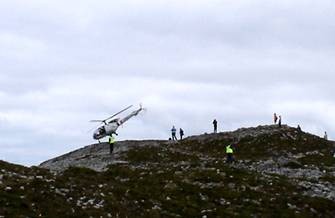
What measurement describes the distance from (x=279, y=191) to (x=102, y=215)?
50.4 feet

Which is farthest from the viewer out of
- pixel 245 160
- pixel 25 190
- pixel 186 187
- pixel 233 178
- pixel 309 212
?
pixel 245 160

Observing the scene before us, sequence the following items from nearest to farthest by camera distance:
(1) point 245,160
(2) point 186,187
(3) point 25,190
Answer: (3) point 25,190 < (2) point 186,187 < (1) point 245,160

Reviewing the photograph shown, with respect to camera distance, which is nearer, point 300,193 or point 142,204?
point 142,204

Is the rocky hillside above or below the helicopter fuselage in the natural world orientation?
below

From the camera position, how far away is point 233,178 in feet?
153

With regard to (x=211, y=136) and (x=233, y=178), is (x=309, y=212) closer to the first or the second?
(x=233, y=178)

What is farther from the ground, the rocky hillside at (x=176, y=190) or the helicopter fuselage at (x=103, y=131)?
the helicopter fuselage at (x=103, y=131)

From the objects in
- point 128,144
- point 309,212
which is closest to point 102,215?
point 309,212

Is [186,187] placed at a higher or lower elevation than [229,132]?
lower

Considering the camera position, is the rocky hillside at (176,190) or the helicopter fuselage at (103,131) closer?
the rocky hillside at (176,190)

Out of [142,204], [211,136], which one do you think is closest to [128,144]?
[211,136]

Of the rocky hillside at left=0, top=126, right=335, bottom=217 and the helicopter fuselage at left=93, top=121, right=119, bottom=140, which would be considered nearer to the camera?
the rocky hillside at left=0, top=126, right=335, bottom=217

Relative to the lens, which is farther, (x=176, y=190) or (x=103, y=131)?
(x=103, y=131)

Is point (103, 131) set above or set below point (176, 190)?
above
